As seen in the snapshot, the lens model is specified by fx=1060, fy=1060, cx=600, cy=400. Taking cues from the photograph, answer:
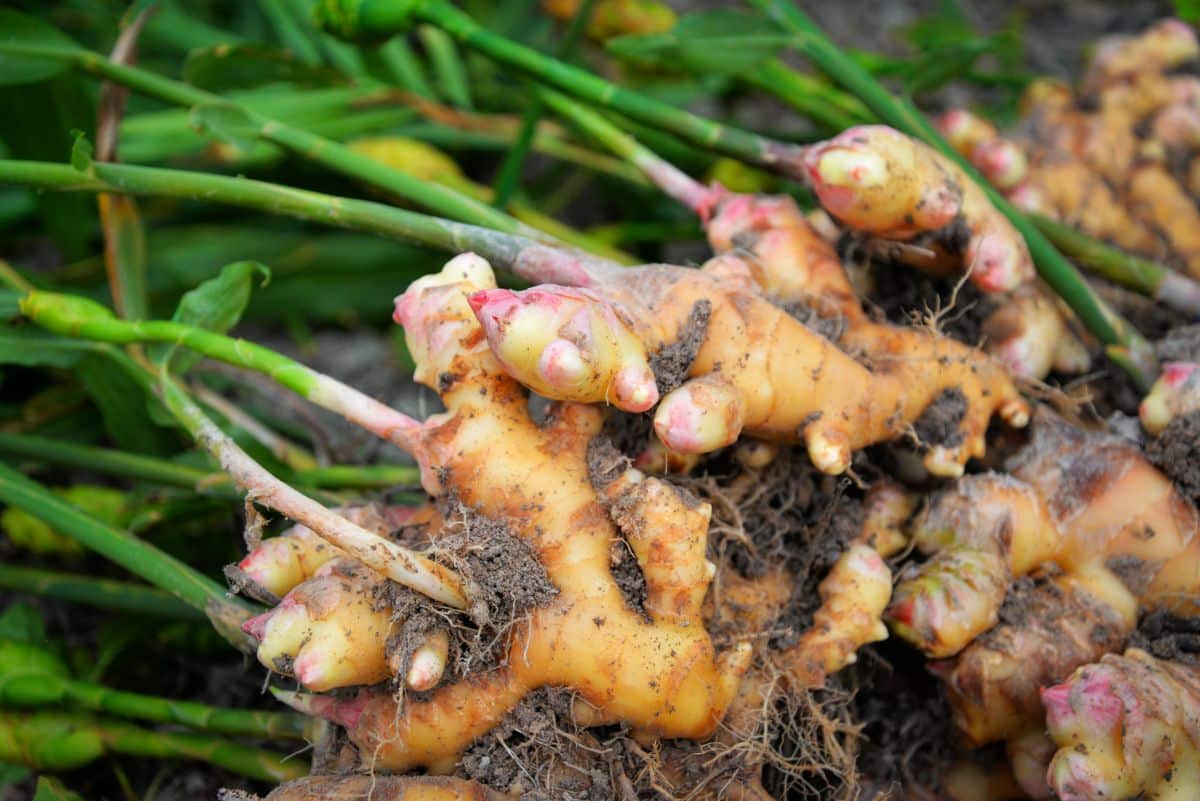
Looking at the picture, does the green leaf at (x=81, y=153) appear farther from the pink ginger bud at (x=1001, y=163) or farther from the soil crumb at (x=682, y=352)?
the pink ginger bud at (x=1001, y=163)

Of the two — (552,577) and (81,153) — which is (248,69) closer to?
(81,153)

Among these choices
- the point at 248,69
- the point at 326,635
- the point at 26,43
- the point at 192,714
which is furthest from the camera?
the point at 248,69

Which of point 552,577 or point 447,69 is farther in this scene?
point 447,69

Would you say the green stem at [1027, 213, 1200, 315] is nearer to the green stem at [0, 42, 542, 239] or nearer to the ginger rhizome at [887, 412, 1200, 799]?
the ginger rhizome at [887, 412, 1200, 799]

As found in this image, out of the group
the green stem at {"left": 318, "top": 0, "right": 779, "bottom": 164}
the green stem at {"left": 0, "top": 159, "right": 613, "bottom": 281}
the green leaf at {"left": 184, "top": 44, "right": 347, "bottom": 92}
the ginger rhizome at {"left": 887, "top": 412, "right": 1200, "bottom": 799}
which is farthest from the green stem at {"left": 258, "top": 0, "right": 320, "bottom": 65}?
the ginger rhizome at {"left": 887, "top": 412, "right": 1200, "bottom": 799}

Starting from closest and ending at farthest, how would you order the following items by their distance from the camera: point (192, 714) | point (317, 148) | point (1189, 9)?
point (192, 714) < point (317, 148) < point (1189, 9)

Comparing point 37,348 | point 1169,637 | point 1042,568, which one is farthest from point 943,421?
point 37,348
